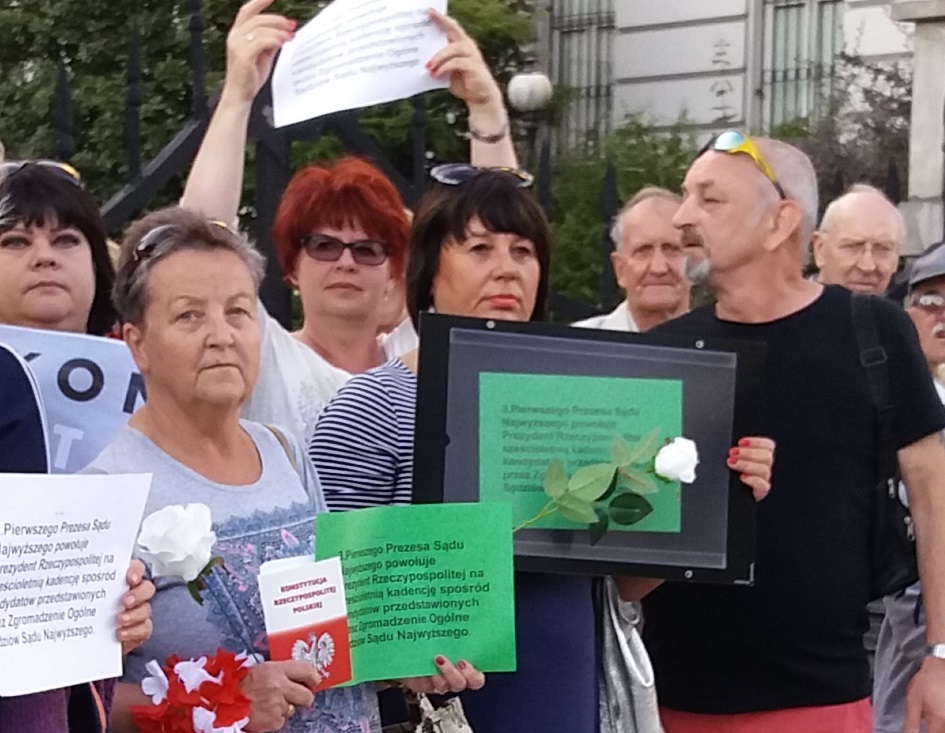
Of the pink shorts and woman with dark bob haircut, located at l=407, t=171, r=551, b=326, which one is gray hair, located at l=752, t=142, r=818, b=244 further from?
the pink shorts

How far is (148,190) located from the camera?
4344 millimetres

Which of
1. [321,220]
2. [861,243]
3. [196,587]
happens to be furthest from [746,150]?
[861,243]

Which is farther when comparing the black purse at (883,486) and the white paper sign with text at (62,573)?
the black purse at (883,486)

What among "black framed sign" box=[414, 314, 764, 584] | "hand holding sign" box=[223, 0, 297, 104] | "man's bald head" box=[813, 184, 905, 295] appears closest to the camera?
"black framed sign" box=[414, 314, 764, 584]

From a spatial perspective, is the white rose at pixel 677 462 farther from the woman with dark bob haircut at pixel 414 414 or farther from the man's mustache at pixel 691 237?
the man's mustache at pixel 691 237

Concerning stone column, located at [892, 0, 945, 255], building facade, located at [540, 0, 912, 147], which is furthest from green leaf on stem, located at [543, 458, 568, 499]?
building facade, located at [540, 0, 912, 147]

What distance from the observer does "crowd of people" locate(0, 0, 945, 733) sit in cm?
252

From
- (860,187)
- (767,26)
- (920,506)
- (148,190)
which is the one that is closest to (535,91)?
(860,187)

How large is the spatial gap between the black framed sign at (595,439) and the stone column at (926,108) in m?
4.27

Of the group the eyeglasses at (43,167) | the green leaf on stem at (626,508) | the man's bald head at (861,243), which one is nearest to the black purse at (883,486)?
the green leaf on stem at (626,508)

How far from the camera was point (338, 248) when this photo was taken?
3.64 metres

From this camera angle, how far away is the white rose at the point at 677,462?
2.86 metres

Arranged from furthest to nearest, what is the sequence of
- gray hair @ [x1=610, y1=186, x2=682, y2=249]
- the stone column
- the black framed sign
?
the stone column
gray hair @ [x1=610, y1=186, x2=682, y2=249]
the black framed sign

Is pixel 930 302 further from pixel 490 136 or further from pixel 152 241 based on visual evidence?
pixel 152 241
